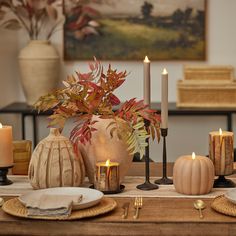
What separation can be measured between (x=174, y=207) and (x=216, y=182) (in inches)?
12.7

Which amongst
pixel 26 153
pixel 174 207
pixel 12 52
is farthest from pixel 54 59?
pixel 174 207

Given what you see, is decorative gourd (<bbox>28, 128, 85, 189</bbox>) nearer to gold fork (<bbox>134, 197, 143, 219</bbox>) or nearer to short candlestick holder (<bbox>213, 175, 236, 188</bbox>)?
gold fork (<bbox>134, 197, 143, 219</bbox>)

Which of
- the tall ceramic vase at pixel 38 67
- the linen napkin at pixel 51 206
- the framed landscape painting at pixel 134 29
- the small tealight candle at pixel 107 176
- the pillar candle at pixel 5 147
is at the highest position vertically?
the framed landscape painting at pixel 134 29

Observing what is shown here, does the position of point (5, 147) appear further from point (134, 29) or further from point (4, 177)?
point (134, 29)

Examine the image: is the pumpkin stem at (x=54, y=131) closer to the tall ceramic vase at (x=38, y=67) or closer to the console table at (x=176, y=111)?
the console table at (x=176, y=111)

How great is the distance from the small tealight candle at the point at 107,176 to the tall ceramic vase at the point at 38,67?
84.7 inches

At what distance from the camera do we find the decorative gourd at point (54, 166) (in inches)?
76.7

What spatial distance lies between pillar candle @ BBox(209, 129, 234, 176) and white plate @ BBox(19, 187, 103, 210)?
43 centimetres

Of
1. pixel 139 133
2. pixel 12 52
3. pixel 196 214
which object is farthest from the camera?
pixel 12 52

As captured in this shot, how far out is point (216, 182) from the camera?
6.85 ft

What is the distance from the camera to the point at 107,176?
1936mm

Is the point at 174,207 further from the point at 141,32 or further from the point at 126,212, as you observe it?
the point at 141,32

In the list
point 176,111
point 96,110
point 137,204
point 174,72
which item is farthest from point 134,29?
point 137,204

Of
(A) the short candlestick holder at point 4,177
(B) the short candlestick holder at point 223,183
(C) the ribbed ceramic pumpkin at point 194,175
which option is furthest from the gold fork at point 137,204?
(A) the short candlestick holder at point 4,177
